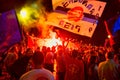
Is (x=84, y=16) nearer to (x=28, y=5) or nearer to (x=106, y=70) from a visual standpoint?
(x=106, y=70)

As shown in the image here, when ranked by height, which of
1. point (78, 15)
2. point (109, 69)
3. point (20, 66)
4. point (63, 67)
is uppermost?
point (78, 15)

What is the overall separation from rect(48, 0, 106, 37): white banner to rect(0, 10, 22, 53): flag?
1.37 metres

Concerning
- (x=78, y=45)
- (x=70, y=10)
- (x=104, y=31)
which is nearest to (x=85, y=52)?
(x=78, y=45)

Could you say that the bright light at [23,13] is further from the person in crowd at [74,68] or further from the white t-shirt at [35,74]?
the white t-shirt at [35,74]

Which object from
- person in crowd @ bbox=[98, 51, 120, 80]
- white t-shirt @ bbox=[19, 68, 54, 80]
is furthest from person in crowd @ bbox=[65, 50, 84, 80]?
white t-shirt @ bbox=[19, 68, 54, 80]

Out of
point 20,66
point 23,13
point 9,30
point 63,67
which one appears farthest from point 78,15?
point 23,13

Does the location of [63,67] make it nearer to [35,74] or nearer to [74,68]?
[74,68]

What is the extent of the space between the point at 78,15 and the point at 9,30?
2076 millimetres

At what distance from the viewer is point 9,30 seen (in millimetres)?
7145

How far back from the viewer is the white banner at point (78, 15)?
740cm

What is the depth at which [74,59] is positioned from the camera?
638 centimetres

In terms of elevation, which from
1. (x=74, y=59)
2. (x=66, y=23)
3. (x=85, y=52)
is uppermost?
(x=66, y=23)

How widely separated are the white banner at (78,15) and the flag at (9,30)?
1.37 meters

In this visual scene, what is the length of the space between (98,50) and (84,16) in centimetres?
262
